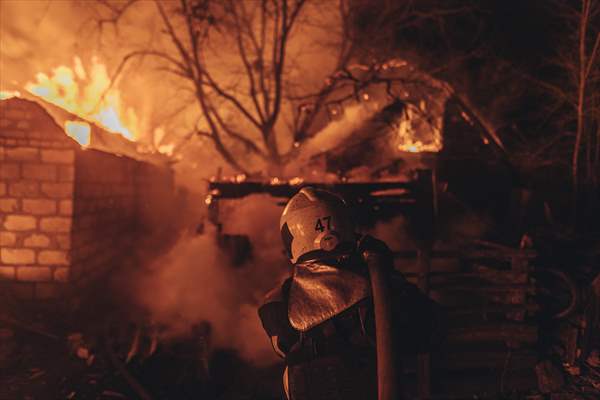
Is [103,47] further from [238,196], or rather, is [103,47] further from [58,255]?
[58,255]

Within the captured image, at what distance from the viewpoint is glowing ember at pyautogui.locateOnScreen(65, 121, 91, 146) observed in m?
9.40

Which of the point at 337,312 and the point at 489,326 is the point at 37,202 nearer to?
the point at 337,312

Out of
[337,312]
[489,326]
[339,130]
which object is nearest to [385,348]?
[337,312]

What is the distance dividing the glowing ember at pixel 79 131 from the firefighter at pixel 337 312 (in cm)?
894

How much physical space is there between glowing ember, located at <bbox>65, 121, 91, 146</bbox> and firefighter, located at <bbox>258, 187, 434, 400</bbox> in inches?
352

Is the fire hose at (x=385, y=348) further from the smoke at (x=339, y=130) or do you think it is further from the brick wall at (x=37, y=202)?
the smoke at (x=339, y=130)

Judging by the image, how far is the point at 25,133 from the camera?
634cm

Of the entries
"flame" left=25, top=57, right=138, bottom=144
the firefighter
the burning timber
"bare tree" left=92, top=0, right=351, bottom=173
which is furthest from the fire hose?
"flame" left=25, top=57, right=138, bottom=144

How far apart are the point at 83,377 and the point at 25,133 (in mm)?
3896

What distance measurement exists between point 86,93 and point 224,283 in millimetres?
10508

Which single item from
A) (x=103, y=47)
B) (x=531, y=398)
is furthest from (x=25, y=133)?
(x=103, y=47)

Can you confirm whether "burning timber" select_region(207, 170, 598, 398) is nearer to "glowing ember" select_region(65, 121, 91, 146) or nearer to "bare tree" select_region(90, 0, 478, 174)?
"glowing ember" select_region(65, 121, 91, 146)

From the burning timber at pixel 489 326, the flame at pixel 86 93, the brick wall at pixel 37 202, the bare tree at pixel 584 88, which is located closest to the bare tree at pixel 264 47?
the flame at pixel 86 93

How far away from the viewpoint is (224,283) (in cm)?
782
